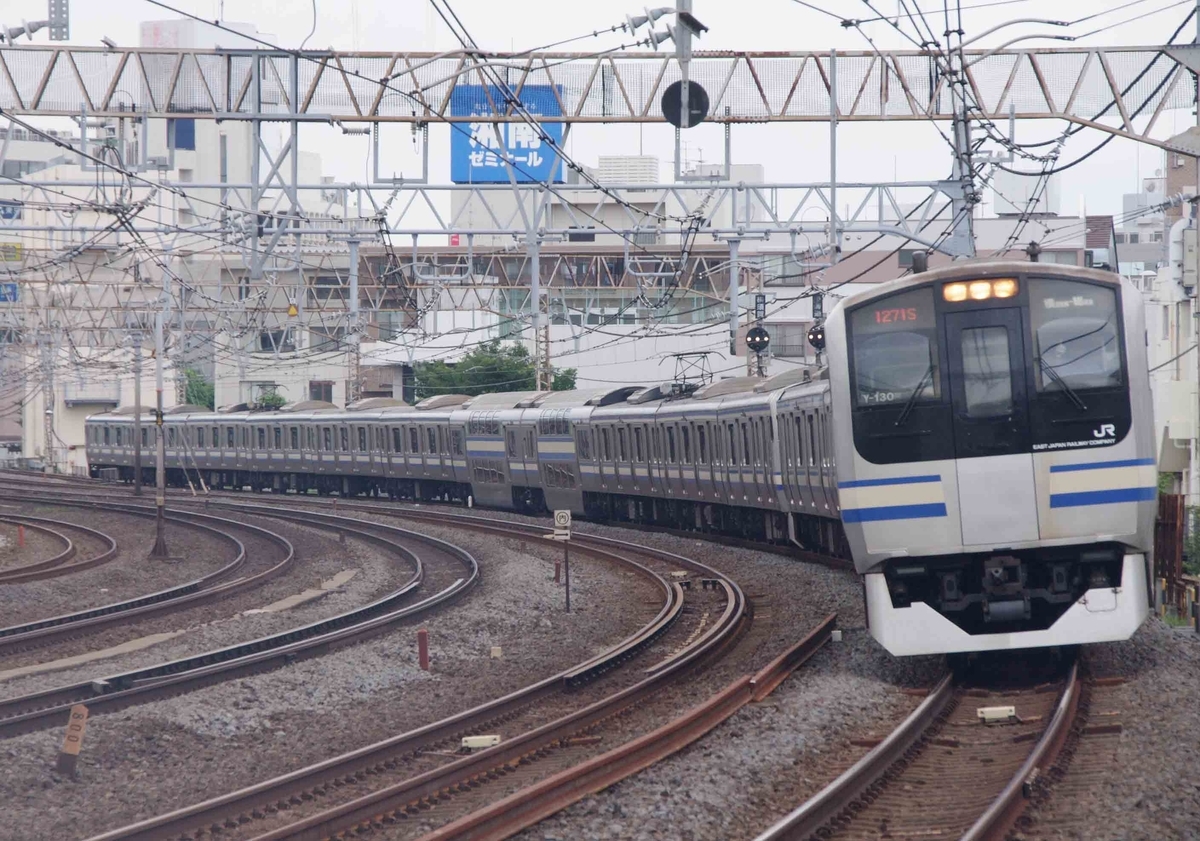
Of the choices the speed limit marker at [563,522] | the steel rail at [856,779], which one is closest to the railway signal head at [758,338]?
the speed limit marker at [563,522]

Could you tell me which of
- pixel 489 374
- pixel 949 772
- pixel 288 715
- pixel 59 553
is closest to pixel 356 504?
pixel 59 553

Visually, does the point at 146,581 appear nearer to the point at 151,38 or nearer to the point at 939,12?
the point at 939,12

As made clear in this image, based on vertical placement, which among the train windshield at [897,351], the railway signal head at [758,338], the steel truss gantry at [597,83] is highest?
the steel truss gantry at [597,83]

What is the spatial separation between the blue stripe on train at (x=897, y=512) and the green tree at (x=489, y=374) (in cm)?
4409

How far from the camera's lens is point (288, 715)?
10.7 m

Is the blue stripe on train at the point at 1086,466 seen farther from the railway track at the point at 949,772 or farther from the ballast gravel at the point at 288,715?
the ballast gravel at the point at 288,715

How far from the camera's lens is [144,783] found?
857 centimetres

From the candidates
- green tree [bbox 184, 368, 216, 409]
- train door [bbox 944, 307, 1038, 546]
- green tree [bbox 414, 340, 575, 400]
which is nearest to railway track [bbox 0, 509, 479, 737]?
train door [bbox 944, 307, 1038, 546]

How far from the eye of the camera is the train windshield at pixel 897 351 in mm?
10172

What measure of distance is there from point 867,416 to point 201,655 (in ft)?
19.4

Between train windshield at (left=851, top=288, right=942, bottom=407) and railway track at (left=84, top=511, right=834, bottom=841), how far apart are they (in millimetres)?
2151

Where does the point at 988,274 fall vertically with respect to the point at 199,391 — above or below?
below

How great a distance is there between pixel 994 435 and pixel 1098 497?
783 millimetres

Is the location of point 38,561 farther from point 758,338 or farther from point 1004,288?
point 1004,288
